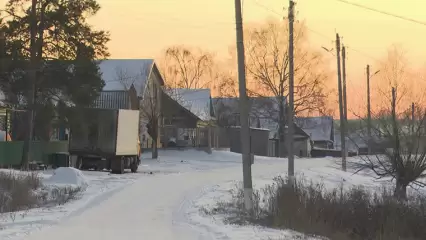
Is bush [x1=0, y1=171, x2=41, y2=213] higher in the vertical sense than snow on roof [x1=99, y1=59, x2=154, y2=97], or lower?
lower

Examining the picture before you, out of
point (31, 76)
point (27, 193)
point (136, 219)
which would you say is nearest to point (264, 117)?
point (31, 76)

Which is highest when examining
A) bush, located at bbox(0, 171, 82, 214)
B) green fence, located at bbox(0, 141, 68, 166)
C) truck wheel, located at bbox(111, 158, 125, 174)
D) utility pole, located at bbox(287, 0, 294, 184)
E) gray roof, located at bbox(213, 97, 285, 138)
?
gray roof, located at bbox(213, 97, 285, 138)

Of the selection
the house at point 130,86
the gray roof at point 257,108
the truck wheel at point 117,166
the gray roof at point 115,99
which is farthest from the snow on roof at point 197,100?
the truck wheel at point 117,166

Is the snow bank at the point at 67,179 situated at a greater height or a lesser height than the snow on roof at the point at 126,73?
lesser

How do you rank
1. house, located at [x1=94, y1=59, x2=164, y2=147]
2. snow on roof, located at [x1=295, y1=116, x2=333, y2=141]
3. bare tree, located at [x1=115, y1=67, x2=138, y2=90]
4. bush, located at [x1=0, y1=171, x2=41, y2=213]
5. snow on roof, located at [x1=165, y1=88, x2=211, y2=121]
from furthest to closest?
snow on roof, located at [x1=295, y1=116, x2=333, y2=141] < snow on roof, located at [x1=165, y1=88, x2=211, y2=121] < bare tree, located at [x1=115, y1=67, x2=138, y2=90] < house, located at [x1=94, y1=59, x2=164, y2=147] < bush, located at [x1=0, y1=171, x2=41, y2=213]

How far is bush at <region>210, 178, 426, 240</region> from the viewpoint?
15.0 metres

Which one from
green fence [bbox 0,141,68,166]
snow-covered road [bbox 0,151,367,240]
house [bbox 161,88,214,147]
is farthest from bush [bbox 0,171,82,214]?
house [bbox 161,88,214,147]

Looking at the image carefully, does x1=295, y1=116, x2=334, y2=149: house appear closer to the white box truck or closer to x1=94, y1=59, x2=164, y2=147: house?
x1=94, y1=59, x2=164, y2=147: house

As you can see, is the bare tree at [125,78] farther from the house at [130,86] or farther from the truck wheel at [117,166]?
the truck wheel at [117,166]

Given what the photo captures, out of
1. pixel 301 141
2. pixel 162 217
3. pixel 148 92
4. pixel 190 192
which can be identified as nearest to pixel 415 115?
pixel 190 192

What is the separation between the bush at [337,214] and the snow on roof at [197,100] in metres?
54.0

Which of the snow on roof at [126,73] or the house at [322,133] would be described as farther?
the house at [322,133]

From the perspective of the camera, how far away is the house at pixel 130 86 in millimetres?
59344

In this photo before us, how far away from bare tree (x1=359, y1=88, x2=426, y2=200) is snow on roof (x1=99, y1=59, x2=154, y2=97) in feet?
116
